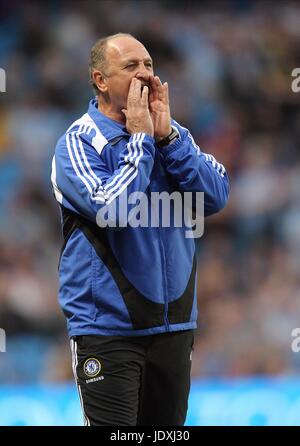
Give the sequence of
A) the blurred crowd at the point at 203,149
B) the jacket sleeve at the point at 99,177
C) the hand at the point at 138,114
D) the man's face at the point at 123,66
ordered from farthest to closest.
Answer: the blurred crowd at the point at 203,149 < the man's face at the point at 123,66 < the hand at the point at 138,114 < the jacket sleeve at the point at 99,177

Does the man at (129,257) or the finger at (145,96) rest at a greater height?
the finger at (145,96)

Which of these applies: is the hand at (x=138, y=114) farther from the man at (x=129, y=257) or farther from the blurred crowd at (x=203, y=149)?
the blurred crowd at (x=203, y=149)

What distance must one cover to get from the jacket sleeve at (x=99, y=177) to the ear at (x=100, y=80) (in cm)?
23

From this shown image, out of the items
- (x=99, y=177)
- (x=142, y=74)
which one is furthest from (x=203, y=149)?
(x=99, y=177)

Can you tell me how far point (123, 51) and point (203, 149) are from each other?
4762 mm

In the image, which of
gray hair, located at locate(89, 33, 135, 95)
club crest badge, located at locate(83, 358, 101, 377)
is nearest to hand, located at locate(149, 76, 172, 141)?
gray hair, located at locate(89, 33, 135, 95)

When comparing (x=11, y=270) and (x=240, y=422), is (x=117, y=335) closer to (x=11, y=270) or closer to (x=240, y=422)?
(x=240, y=422)

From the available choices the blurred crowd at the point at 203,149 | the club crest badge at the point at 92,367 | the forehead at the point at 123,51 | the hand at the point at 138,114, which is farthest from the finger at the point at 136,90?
the blurred crowd at the point at 203,149

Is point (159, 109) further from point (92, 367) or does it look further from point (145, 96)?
point (92, 367)

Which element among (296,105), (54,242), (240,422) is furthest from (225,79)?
(240,422)

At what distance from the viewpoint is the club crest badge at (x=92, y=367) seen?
11.2 feet

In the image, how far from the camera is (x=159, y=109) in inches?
140

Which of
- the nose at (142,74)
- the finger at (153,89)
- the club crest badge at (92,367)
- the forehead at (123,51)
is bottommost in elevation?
the club crest badge at (92,367)

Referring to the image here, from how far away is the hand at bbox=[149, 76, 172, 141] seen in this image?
3.54 meters
